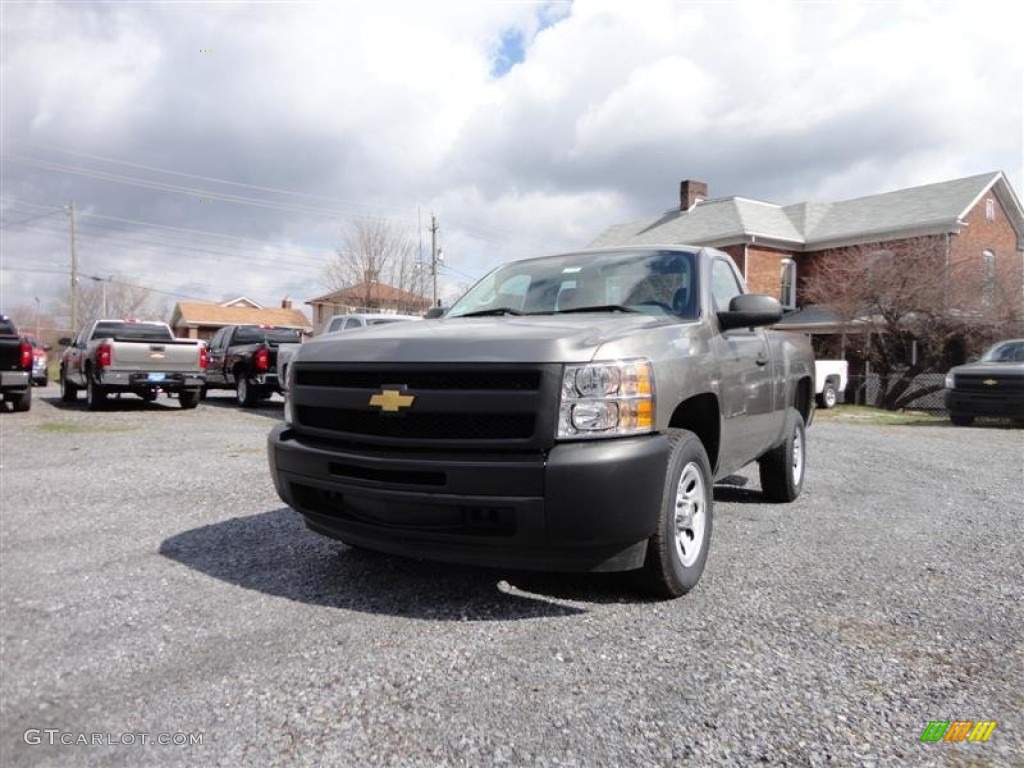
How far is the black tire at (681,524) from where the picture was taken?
336 cm

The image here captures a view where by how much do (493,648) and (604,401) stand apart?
45.1 inches

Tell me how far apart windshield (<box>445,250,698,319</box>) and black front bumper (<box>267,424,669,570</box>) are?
128 cm

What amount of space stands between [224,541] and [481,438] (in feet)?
7.75

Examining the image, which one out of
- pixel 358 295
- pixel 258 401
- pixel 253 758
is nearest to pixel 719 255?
pixel 253 758

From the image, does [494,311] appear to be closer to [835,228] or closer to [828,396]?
[828,396]

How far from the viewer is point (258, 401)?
1571cm

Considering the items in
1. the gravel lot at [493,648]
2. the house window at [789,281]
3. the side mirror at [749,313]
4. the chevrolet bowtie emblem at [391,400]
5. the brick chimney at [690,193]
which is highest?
the brick chimney at [690,193]

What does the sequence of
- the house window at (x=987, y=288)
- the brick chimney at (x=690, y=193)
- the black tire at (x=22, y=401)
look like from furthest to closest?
the brick chimney at (x=690, y=193) → the house window at (x=987, y=288) → the black tire at (x=22, y=401)

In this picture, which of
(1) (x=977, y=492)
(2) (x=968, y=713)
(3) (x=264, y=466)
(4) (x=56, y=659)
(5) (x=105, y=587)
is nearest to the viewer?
(2) (x=968, y=713)

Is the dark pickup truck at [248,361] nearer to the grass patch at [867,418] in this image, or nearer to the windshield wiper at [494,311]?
the windshield wiper at [494,311]

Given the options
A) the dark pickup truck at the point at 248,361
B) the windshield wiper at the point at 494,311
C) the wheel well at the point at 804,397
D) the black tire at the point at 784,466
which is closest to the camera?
the windshield wiper at the point at 494,311

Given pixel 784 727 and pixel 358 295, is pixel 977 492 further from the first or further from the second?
pixel 358 295

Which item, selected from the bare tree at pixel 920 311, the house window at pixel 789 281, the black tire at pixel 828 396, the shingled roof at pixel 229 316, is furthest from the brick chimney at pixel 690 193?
the shingled roof at pixel 229 316

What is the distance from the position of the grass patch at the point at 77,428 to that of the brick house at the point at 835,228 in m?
23.5
